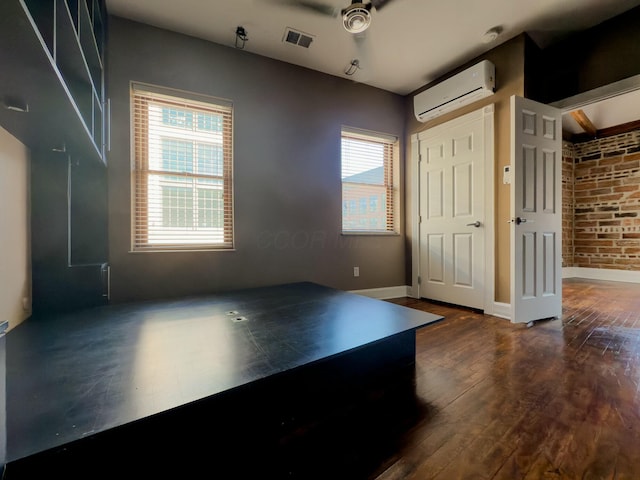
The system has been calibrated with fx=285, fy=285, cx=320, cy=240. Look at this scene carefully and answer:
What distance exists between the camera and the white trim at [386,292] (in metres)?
3.71

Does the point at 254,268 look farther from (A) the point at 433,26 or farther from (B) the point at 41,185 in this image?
(A) the point at 433,26

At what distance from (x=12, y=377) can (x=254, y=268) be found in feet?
6.75

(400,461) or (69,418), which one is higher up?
(69,418)

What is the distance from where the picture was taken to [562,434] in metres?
1.20

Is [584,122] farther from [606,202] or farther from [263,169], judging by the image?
[263,169]

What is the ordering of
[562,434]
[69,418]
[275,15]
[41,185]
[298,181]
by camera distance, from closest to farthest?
[69,418] → [562,434] → [41,185] → [275,15] → [298,181]

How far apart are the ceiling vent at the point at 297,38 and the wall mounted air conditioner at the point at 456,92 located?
1.56 meters

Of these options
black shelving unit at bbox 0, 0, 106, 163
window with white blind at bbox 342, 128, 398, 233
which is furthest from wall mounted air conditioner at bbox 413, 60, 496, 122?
black shelving unit at bbox 0, 0, 106, 163

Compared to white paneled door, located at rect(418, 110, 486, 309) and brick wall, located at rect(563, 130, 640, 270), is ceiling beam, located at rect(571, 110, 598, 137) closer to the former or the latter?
brick wall, located at rect(563, 130, 640, 270)

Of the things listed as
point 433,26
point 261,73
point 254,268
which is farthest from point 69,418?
point 433,26

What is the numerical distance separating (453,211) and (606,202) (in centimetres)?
447

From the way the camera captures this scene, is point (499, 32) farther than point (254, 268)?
No

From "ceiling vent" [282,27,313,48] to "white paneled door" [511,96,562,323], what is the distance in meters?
2.07

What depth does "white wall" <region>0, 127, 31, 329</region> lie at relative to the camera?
1.57m
